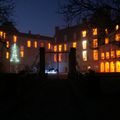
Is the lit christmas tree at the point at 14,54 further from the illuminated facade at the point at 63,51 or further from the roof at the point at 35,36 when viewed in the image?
the roof at the point at 35,36

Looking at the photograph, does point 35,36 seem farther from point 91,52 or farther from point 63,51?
point 91,52

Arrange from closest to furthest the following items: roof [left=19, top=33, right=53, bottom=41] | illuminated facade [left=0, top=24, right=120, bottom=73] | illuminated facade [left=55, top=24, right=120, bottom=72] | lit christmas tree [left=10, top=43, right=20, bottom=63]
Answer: illuminated facade [left=55, top=24, right=120, bottom=72] < illuminated facade [left=0, top=24, right=120, bottom=73] < lit christmas tree [left=10, top=43, right=20, bottom=63] < roof [left=19, top=33, right=53, bottom=41]

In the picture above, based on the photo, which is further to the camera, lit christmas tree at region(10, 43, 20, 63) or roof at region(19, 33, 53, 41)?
roof at region(19, 33, 53, 41)

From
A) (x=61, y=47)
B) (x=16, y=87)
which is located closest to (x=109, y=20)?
(x=16, y=87)

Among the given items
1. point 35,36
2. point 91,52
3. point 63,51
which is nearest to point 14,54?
point 63,51

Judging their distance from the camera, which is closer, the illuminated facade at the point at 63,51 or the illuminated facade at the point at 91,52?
the illuminated facade at the point at 91,52

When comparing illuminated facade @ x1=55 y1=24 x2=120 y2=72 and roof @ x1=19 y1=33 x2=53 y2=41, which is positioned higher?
roof @ x1=19 y1=33 x2=53 y2=41

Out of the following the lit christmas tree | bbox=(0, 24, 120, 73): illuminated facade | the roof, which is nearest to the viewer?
bbox=(0, 24, 120, 73): illuminated facade

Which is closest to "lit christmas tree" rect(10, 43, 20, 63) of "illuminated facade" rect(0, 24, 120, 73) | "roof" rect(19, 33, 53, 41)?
"illuminated facade" rect(0, 24, 120, 73)

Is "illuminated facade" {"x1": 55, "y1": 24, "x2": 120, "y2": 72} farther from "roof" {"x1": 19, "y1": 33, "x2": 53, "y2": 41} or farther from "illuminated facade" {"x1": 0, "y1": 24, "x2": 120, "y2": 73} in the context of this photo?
"roof" {"x1": 19, "y1": 33, "x2": 53, "y2": 41}

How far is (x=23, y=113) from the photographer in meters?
11.3

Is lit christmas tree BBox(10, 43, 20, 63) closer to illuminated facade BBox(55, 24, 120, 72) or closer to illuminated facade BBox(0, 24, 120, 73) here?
illuminated facade BBox(0, 24, 120, 73)

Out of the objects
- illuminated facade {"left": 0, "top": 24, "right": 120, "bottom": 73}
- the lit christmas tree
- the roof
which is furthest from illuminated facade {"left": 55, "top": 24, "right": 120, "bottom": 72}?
the lit christmas tree

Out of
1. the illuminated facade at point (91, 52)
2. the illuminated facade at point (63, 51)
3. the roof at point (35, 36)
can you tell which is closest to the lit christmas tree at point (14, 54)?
the illuminated facade at point (63, 51)
